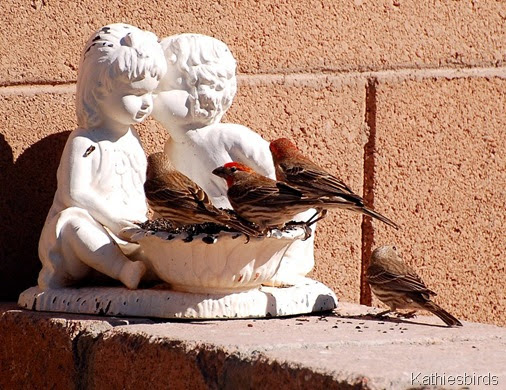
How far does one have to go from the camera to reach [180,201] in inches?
137

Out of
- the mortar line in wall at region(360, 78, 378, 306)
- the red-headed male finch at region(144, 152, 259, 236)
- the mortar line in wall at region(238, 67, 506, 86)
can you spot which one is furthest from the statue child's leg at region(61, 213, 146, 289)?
the mortar line in wall at region(360, 78, 378, 306)

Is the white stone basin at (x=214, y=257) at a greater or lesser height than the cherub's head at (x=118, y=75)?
lesser

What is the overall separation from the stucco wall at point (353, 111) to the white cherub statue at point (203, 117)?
366 mm

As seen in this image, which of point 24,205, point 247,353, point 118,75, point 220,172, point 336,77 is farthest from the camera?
point 336,77

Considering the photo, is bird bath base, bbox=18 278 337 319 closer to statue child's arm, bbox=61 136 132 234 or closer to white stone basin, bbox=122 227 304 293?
white stone basin, bbox=122 227 304 293

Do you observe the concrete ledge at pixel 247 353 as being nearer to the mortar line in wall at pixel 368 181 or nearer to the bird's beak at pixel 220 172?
the bird's beak at pixel 220 172

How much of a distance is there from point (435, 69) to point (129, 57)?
1.77m

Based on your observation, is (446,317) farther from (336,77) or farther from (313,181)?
(336,77)

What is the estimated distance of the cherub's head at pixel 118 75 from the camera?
3734 mm

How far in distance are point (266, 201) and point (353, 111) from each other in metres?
1.47

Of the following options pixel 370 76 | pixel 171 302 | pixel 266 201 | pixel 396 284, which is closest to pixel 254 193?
pixel 266 201

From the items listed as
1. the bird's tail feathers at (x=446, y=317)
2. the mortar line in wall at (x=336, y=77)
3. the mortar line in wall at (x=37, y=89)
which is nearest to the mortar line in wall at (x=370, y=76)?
the mortar line in wall at (x=336, y=77)

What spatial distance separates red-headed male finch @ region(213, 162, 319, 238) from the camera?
11.3 ft

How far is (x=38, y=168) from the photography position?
163 inches
